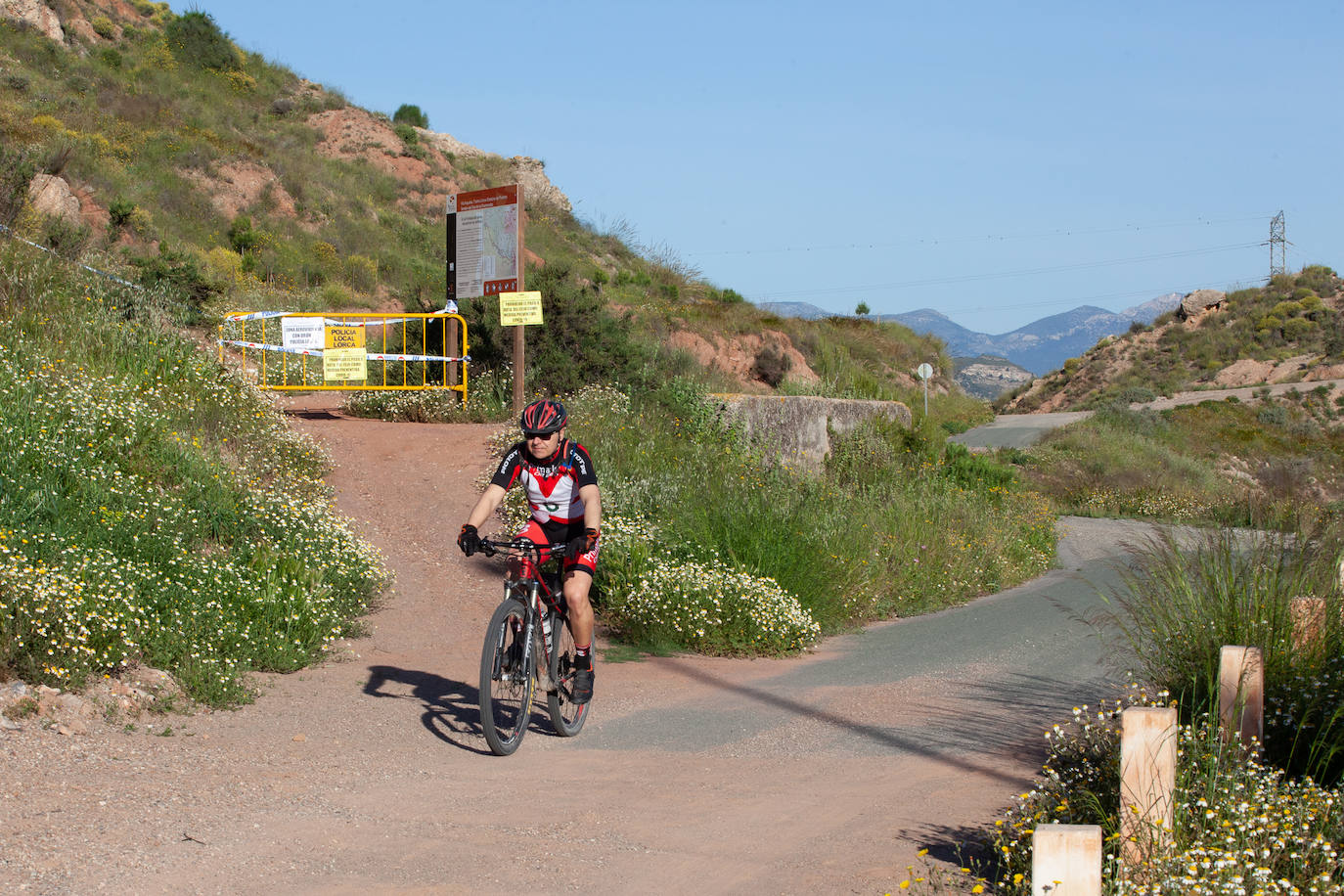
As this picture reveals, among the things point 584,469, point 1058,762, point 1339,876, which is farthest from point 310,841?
point 1339,876

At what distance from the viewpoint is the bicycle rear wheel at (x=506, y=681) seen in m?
5.86

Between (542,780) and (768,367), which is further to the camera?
(768,367)

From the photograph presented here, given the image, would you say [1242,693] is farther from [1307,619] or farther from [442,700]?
[442,700]

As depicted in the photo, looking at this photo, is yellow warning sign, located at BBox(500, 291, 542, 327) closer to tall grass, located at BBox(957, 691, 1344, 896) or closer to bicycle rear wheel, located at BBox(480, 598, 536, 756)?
bicycle rear wheel, located at BBox(480, 598, 536, 756)

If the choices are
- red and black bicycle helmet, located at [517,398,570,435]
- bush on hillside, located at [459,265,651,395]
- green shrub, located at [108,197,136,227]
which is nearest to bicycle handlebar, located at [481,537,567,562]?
red and black bicycle helmet, located at [517,398,570,435]

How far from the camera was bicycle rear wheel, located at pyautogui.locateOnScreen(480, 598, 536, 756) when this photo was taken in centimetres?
586

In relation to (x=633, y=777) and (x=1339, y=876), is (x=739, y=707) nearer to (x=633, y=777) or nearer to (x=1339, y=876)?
(x=633, y=777)

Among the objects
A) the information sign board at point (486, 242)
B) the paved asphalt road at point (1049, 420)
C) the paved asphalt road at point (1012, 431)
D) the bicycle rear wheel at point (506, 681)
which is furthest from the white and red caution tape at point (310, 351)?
the paved asphalt road at point (1049, 420)

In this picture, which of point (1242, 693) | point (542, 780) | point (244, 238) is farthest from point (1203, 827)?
point (244, 238)

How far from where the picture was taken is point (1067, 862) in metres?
3.30

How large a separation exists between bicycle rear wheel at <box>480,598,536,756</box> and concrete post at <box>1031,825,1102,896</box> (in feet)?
10.5

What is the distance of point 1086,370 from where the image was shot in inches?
2808

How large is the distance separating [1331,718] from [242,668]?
5733 mm

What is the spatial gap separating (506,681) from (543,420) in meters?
1.40
